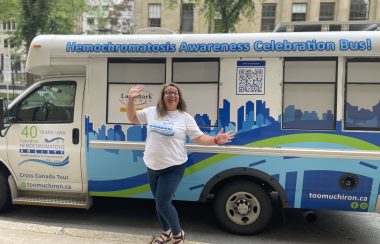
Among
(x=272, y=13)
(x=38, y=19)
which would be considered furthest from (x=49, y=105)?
(x=272, y=13)

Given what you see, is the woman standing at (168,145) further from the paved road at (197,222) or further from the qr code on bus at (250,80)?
the paved road at (197,222)

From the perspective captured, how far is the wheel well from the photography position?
192 inches

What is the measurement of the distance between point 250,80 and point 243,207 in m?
1.55

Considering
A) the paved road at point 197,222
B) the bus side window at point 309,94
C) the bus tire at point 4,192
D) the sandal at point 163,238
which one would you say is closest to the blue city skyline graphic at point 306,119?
the bus side window at point 309,94

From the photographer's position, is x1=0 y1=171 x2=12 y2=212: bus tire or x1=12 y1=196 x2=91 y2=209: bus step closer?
x1=12 y1=196 x2=91 y2=209: bus step

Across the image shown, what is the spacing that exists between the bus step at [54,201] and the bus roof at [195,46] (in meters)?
1.73

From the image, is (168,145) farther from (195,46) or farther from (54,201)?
(54,201)

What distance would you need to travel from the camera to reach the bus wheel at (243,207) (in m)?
4.98

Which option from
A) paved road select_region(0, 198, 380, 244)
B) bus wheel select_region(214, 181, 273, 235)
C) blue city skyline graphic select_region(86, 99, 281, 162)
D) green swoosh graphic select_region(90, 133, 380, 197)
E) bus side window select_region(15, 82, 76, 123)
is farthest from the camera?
bus side window select_region(15, 82, 76, 123)

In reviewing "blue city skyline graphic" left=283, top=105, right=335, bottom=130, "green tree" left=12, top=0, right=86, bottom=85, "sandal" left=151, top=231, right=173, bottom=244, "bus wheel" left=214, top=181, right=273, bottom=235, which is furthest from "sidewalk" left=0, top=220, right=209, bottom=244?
"green tree" left=12, top=0, right=86, bottom=85

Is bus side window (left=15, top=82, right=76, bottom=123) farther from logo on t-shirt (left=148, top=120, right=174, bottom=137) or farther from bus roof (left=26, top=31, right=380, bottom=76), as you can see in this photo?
logo on t-shirt (left=148, top=120, right=174, bottom=137)

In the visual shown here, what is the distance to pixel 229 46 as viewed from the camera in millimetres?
4910

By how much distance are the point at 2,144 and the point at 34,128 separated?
519 millimetres

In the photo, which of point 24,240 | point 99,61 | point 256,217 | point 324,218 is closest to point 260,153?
point 256,217
